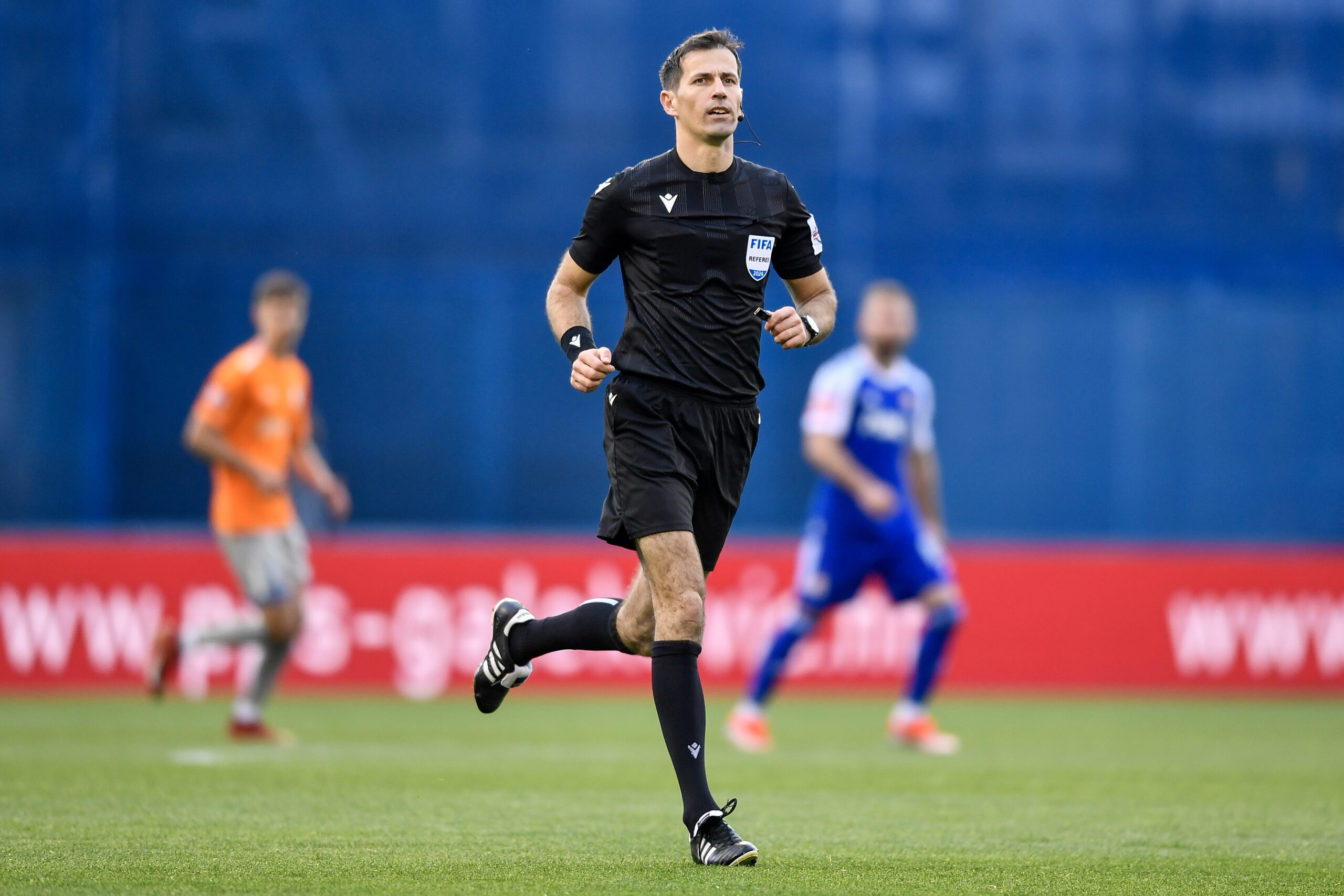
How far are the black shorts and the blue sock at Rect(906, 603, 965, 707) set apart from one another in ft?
14.6

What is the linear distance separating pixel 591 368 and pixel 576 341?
29 cm

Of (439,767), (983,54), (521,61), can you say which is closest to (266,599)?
(439,767)

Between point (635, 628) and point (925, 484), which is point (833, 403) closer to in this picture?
point (925, 484)

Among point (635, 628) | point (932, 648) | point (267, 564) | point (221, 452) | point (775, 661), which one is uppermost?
point (221, 452)

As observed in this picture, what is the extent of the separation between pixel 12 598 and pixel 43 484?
3.91 metres

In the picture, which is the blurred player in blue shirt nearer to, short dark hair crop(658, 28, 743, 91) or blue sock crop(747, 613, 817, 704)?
blue sock crop(747, 613, 817, 704)

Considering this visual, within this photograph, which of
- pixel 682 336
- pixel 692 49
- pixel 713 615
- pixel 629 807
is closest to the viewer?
pixel 682 336

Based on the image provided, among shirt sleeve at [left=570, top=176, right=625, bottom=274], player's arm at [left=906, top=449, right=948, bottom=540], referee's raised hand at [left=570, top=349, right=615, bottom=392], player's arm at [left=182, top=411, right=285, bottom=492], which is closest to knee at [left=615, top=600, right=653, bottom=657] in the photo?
referee's raised hand at [left=570, top=349, right=615, bottom=392]

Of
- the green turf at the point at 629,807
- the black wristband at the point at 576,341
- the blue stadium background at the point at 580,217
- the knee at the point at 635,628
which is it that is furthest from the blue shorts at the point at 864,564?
the blue stadium background at the point at 580,217

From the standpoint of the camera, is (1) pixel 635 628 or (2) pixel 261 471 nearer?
(1) pixel 635 628

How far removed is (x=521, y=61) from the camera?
1772 cm

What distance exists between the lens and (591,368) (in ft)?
17.4

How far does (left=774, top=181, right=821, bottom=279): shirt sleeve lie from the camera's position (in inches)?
227

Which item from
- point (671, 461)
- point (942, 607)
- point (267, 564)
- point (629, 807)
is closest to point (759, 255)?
point (671, 461)
